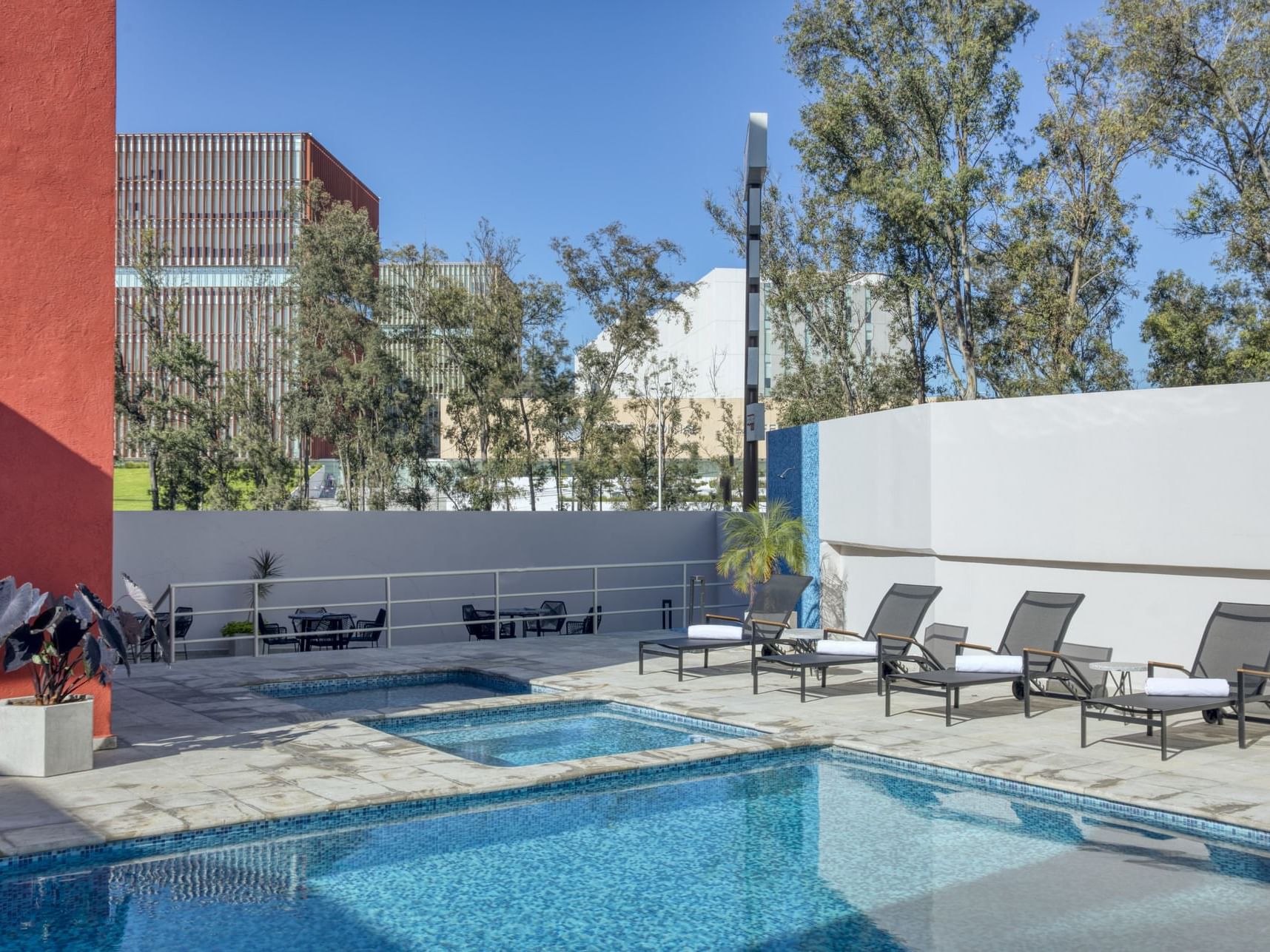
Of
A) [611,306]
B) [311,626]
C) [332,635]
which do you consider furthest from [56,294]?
[611,306]

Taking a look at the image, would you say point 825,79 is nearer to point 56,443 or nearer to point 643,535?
point 643,535

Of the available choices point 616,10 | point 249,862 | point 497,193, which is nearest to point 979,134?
point 616,10

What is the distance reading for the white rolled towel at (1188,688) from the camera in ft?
22.7

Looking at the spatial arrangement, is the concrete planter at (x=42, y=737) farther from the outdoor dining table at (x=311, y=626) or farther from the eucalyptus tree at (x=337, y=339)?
the eucalyptus tree at (x=337, y=339)

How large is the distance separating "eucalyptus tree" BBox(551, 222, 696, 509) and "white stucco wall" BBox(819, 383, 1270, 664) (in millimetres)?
17181

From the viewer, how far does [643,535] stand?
61.4 ft

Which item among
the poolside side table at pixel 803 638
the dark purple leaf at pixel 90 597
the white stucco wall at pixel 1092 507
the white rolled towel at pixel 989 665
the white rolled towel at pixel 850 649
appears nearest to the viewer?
the dark purple leaf at pixel 90 597

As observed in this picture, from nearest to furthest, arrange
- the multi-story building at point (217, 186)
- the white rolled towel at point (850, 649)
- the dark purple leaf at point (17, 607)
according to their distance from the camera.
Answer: the dark purple leaf at point (17, 607), the white rolled towel at point (850, 649), the multi-story building at point (217, 186)

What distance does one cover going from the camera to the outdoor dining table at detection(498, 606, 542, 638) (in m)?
14.7

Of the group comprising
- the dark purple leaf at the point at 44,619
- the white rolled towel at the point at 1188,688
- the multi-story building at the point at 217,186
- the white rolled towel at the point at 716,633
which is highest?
the multi-story building at the point at 217,186

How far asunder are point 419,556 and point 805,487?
257 inches

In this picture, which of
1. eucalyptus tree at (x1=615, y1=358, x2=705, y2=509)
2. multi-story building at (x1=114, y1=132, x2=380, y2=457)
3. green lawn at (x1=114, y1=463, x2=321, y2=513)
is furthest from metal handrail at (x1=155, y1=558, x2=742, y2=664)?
multi-story building at (x1=114, y1=132, x2=380, y2=457)

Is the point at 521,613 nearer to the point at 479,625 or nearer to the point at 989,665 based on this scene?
the point at 479,625

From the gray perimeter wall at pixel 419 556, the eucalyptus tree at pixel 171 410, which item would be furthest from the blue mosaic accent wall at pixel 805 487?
the eucalyptus tree at pixel 171 410
